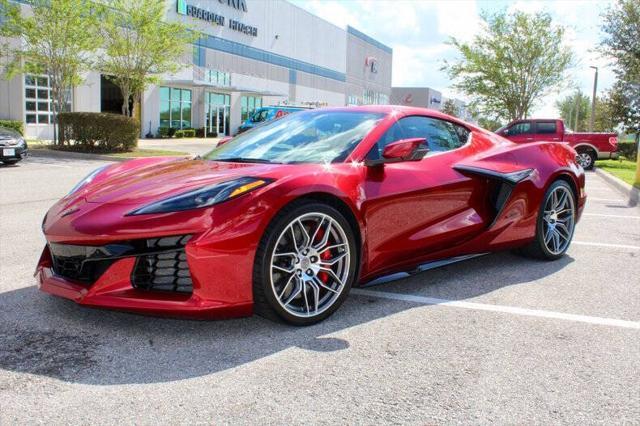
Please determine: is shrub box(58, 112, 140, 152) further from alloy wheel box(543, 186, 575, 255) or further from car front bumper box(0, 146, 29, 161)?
alloy wheel box(543, 186, 575, 255)

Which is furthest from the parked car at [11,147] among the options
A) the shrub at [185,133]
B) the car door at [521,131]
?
the shrub at [185,133]

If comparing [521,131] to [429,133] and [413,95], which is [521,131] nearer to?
[429,133]

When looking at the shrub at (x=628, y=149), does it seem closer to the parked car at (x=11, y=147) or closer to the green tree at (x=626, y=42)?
the green tree at (x=626, y=42)

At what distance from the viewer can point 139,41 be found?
927 inches

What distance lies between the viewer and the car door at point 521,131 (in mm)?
21328

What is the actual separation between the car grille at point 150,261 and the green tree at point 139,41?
70.0 ft

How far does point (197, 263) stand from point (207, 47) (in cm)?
4156

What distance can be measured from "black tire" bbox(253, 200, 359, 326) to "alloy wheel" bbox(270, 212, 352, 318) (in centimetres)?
2

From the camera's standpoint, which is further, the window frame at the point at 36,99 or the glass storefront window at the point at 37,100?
the glass storefront window at the point at 37,100

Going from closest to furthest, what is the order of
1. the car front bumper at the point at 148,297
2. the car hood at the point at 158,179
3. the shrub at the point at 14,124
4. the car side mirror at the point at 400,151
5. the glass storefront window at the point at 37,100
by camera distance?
the car front bumper at the point at 148,297 → the car hood at the point at 158,179 → the car side mirror at the point at 400,151 → the shrub at the point at 14,124 → the glass storefront window at the point at 37,100

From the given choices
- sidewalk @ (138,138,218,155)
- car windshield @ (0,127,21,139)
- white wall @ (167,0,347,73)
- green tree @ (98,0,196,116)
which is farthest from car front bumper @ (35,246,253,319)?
white wall @ (167,0,347,73)

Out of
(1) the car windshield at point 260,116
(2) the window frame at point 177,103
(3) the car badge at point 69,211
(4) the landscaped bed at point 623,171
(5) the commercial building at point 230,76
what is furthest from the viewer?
(2) the window frame at point 177,103

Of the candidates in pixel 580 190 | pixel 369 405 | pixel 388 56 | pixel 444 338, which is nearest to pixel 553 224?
pixel 580 190

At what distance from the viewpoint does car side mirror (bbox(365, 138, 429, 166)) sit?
3703mm
